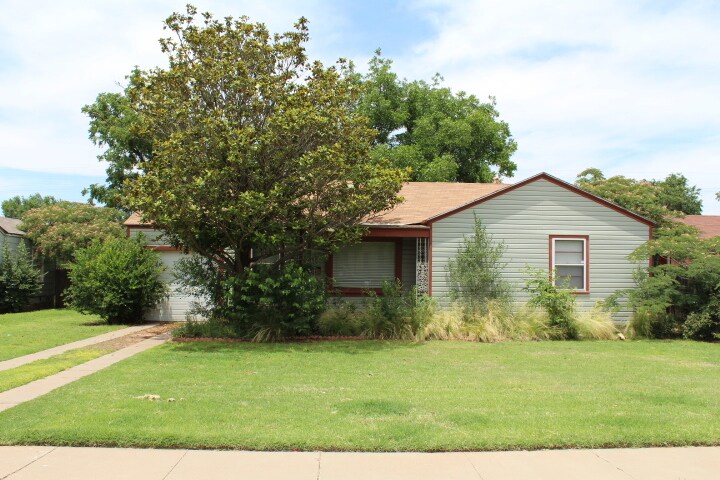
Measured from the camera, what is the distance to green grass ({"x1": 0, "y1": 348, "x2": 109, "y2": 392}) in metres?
8.38

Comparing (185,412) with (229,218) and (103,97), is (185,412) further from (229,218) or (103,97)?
(103,97)

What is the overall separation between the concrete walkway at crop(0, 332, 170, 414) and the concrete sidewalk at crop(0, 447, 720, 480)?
2.18 metres

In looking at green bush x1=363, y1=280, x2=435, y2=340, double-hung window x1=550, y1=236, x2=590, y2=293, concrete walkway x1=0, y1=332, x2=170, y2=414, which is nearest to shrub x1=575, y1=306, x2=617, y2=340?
double-hung window x1=550, y1=236, x2=590, y2=293

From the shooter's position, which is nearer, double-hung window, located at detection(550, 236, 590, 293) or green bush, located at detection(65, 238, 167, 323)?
double-hung window, located at detection(550, 236, 590, 293)

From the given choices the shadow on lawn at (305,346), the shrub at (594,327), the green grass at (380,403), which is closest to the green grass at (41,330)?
the shadow on lawn at (305,346)

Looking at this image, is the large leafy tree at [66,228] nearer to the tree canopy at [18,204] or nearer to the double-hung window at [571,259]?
the double-hung window at [571,259]

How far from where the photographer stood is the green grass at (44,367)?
838 cm

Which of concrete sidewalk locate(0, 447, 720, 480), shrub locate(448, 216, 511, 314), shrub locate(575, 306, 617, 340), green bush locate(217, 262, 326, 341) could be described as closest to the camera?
concrete sidewalk locate(0, 447, 720, 480)

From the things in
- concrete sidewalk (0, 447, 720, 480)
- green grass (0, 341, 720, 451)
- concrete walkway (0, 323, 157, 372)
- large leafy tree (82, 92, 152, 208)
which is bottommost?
concrete sidewalk (0, 447, 720, 480)

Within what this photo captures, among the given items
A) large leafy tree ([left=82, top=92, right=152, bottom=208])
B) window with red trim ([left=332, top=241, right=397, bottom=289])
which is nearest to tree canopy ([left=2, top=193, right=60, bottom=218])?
large leafy tree ([left=82, top=92, right=152, bottom=208])

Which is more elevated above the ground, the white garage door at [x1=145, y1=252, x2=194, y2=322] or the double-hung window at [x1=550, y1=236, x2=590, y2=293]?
the double-hung window at [x1=550, y1=236, x2=590, y2=293]

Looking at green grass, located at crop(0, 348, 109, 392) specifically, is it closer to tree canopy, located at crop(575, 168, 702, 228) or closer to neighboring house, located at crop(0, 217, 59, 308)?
neighboring house, located at crop(0, 217, 59, 308)

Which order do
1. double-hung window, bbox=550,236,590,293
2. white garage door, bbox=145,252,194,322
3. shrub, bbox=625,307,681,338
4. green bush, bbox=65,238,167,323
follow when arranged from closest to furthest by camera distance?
shrub, bbox=625,307,681,338
double-hung window, bbox=550,236,590,293
green bush, bbox=65,238,167,323
white garage door, bbox=145,252,194,322

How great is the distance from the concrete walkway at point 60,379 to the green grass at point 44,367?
12cm
